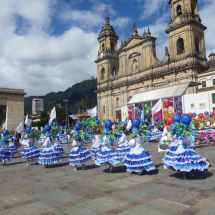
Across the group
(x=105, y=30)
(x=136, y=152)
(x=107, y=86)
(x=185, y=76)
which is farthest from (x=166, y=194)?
(x=105, y=30)

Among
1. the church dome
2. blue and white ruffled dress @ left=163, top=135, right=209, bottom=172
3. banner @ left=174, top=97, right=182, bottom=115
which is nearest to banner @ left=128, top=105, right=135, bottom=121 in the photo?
banner @ left=174, top=97, right=182, bottom=115

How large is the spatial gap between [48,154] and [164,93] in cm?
1899

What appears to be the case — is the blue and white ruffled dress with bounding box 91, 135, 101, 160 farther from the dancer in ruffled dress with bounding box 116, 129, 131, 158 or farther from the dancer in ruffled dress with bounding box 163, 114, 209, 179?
the dancer in ruffled dress with bounding box 163, 114, 209, 179

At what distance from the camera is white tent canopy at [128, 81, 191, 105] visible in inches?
974

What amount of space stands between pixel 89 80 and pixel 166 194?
116945 millimetres

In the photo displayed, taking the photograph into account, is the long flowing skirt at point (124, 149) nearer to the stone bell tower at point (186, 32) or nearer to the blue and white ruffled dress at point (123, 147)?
the blue and white ruffled dress at point (123, 147)

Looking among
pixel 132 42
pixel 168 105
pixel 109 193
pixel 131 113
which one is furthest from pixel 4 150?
pixel 132 42

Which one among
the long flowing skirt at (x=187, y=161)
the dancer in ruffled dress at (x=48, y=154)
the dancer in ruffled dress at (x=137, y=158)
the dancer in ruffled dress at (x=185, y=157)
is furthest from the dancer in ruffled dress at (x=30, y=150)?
the long flowing skirt at (x=187, y=161)

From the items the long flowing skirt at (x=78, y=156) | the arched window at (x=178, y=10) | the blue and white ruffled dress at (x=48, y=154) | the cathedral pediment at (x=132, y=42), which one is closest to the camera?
the long flowing skirt at (x=78, y=156)

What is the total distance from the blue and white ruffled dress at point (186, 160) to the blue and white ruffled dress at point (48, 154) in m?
A: 5.11

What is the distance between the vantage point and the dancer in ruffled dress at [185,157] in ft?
20.6

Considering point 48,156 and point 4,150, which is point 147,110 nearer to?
point 4,150

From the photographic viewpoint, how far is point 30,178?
7.71 meters

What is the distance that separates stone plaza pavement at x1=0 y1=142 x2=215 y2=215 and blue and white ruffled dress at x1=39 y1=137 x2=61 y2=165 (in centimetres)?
129
